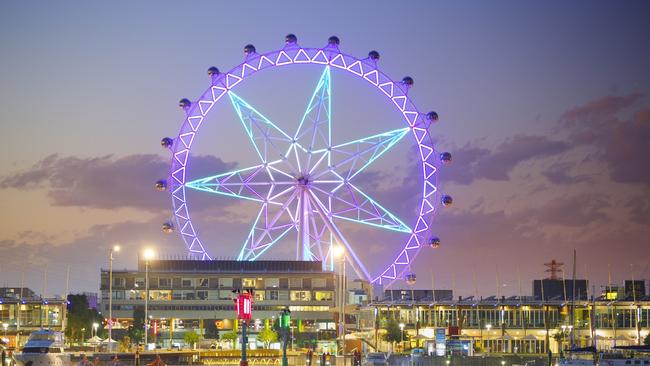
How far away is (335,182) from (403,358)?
25.7 meters

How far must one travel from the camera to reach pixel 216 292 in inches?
6609

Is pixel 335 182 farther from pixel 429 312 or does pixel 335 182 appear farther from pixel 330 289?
pixel 330 289

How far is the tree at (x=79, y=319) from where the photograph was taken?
150m

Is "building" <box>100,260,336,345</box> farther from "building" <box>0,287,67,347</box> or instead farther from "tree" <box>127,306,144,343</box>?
"building" <box>0,287,67,347</box>

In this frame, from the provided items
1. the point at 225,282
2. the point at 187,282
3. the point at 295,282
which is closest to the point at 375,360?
the point at 295,282

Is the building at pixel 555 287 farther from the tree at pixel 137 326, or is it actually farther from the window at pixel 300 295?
the tree at pixel 137 326


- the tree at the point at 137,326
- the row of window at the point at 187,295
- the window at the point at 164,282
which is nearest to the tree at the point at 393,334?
the tree at the point at 137,326

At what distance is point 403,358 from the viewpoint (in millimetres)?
89875

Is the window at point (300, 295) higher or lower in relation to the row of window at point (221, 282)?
lower

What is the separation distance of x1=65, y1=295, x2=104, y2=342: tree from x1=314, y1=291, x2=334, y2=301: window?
107ft

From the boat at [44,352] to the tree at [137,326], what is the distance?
208 ft

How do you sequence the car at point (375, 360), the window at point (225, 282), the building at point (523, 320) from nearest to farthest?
1. the car at point (375, 360)
2. the building at point (523, 320)
3. the window at point (225, 282)

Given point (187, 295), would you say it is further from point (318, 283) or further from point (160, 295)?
point (318, 283)

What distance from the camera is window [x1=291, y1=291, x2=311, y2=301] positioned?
557ft
